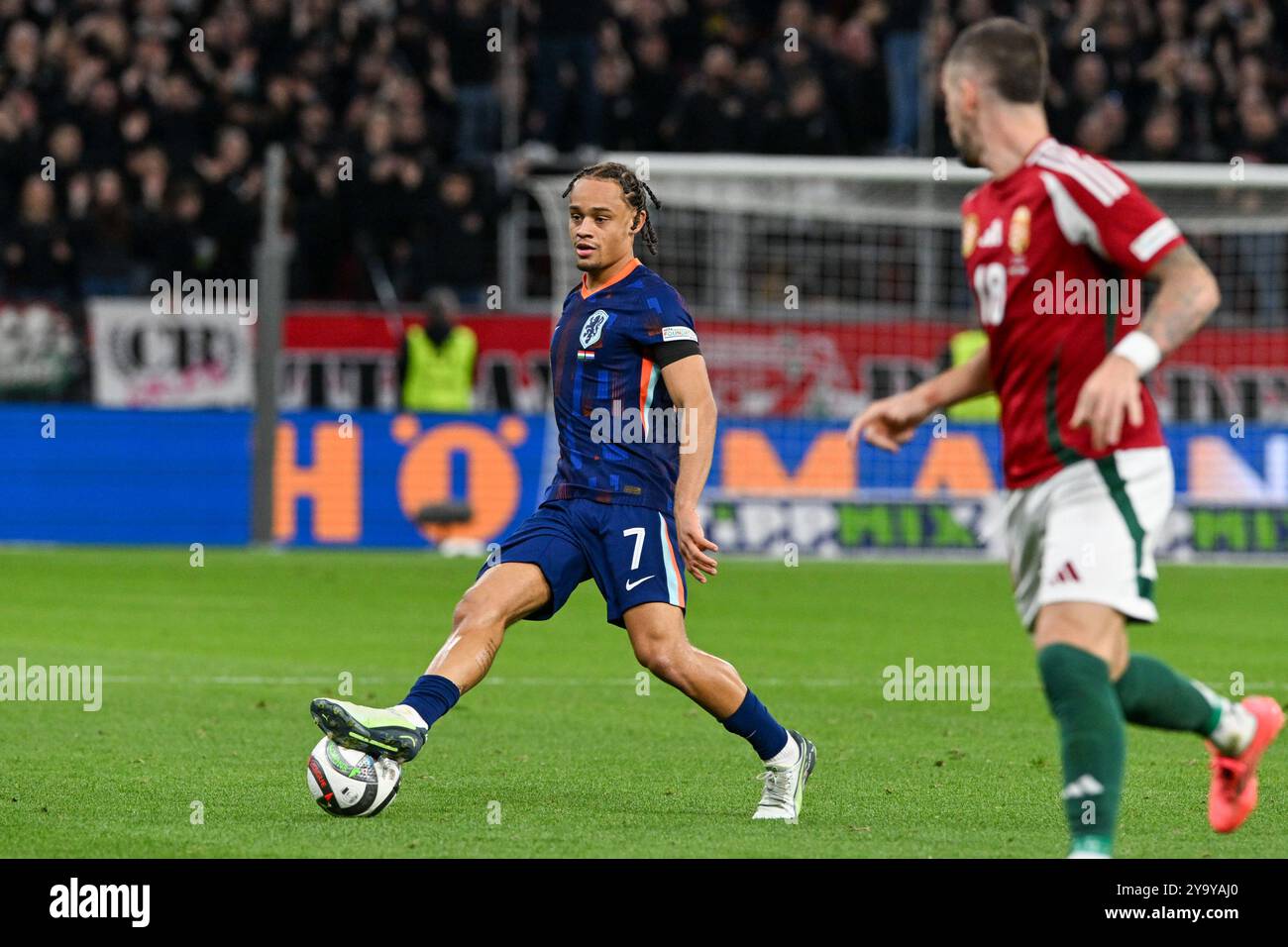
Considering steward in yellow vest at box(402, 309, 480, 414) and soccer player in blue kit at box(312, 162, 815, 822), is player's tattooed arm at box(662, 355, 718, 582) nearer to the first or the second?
soccer player in blue kit at box(312, 162, 815, 822)

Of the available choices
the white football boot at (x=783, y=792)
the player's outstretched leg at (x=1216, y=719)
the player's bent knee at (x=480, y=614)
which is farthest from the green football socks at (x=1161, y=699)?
the player's bent knee at (x=480, y=614)

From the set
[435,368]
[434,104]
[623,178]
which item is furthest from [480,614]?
[434,104]

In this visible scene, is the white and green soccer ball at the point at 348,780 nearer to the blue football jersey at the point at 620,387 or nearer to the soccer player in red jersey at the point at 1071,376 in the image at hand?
the blue football jersey at the point at 620,387

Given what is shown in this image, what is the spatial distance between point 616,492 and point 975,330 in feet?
45.6

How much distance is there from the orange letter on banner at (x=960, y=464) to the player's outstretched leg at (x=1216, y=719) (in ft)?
46.3

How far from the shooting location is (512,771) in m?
8.23

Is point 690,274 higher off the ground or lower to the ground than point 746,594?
higher

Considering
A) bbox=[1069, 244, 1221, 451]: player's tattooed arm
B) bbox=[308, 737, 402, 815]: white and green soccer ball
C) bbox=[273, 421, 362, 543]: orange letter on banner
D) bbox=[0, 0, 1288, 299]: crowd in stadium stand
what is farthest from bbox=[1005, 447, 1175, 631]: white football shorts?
bbox=[0, 0, 1288, 299]: crowd in stadium stand

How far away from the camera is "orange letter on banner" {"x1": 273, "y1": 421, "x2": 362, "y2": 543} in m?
19.8

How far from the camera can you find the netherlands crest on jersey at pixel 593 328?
7363 millimetres

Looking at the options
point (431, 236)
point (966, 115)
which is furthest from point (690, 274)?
point (966, 115)

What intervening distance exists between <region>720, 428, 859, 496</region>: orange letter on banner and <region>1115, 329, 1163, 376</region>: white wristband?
1487 centimetres

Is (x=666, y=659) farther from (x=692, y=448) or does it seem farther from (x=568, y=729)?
(x=568, y=729)

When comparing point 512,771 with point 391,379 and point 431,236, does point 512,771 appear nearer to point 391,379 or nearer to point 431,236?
point 391,379
